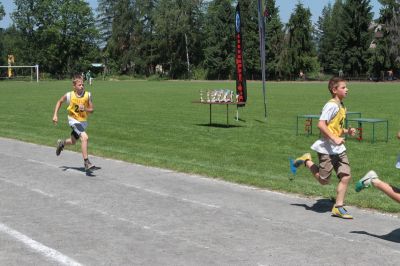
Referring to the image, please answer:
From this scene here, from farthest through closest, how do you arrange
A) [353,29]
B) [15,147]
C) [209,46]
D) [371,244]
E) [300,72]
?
1. [209,46]
2. [300,72]
3. [353,29]
4. [15,147]
5. [371,244]

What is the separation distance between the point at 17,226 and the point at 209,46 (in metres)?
100

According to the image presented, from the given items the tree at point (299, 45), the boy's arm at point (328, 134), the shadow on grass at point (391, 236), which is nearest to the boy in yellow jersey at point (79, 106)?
the boy's arm at point (328, 134)

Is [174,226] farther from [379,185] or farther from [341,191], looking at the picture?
[379,185]

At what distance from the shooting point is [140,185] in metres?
9.84

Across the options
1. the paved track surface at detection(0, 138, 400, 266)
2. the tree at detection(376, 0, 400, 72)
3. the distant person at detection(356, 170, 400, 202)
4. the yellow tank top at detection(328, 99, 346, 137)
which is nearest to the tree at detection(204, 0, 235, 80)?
the tree at detection(376, 0, 400, 72)

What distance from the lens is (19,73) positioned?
4286 inches

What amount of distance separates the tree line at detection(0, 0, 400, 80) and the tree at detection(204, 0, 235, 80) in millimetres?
172

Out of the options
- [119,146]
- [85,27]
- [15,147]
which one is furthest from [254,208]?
[85,27]

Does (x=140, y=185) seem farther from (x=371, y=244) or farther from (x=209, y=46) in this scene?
(x=209, y=46)

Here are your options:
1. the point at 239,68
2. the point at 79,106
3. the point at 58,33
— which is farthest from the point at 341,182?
the point at 58,33

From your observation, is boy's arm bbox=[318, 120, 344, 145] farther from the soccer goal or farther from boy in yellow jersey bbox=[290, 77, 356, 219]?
the soccer goal

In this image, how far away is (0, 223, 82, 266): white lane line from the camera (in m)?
5.67

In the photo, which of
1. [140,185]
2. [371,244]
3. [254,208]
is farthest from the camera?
[140,185]

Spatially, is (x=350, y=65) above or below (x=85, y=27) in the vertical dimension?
below
